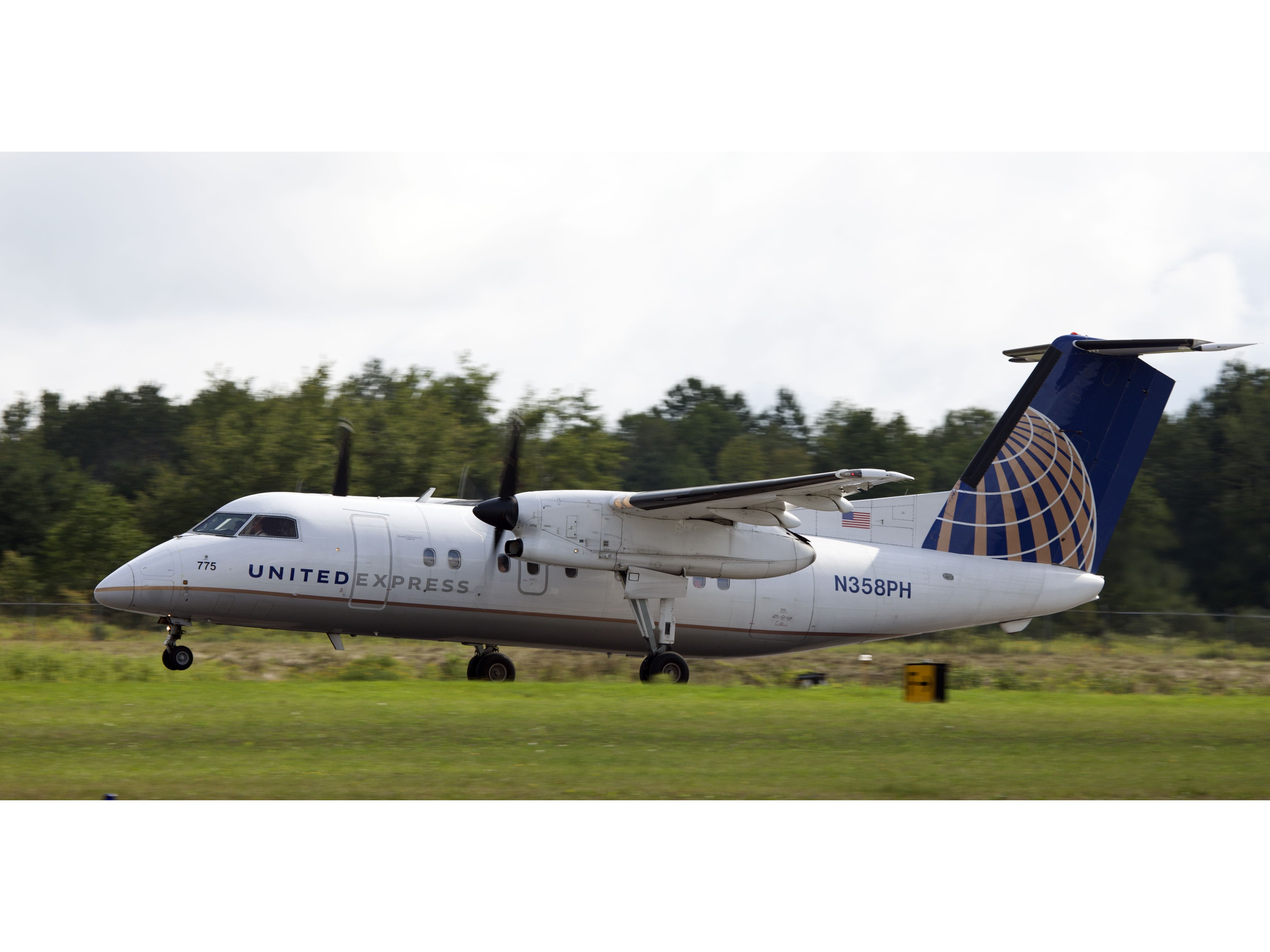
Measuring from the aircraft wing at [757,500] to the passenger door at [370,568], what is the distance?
3.14 m

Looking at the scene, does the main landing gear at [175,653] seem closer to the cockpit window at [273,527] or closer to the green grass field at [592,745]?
the green grass field at [592,745]

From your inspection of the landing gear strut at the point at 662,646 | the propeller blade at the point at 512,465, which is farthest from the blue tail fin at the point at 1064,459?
the propeller blade at the point at 512,465

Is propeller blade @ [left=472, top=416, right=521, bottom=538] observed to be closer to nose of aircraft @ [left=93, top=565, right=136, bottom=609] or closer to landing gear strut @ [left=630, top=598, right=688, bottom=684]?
landing gear strut @ [left=630, top=598, right=688, bottom=684]

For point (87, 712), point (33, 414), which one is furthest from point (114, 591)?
point (33, 414)

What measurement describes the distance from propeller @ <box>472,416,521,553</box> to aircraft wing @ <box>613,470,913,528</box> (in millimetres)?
1395

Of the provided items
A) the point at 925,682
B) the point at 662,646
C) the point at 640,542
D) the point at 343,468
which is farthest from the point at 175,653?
the point at 925,682

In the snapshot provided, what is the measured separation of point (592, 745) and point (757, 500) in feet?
21.2

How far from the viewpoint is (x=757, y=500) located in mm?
16172

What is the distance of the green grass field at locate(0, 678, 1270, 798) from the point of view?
335 inches

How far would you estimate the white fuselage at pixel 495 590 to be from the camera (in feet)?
50.9

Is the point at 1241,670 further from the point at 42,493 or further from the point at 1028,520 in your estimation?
the point at 42,493

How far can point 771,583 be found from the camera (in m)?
18.3

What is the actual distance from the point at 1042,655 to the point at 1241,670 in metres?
3.99

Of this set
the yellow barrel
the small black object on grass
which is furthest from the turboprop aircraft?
the yellow barrel
